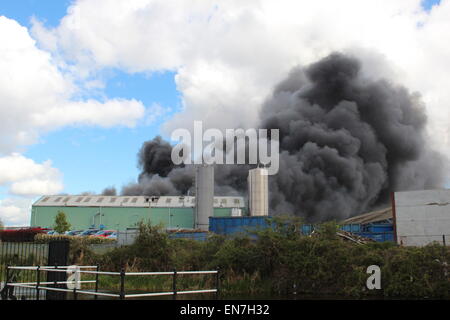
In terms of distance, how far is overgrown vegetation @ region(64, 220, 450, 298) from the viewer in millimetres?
20031

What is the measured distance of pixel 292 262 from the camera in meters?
22.3

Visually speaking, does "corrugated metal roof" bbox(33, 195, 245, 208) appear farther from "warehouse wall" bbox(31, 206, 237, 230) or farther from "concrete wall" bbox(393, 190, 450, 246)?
"concrete wall" bbox(393, 190, 450, 246)

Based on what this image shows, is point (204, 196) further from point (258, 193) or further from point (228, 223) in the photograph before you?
point (228, 223)

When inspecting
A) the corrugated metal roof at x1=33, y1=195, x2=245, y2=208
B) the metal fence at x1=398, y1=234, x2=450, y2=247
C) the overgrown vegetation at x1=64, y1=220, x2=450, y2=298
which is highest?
the corrugated metal roof at x1=33, y1=195, x2=245, y2=208

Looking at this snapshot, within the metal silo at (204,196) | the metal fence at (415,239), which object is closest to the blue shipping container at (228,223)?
the metal silo at (204,196)

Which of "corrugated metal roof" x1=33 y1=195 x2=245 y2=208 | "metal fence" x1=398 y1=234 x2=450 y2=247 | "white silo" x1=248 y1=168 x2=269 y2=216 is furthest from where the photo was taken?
"corrugated metal roof" x1=33 y1=195 x2=245 y2=208

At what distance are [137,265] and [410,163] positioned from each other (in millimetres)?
69759

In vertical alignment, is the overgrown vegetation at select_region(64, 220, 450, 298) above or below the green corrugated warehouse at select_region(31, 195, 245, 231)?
below

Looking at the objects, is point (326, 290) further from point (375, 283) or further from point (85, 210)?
point (85, 210)

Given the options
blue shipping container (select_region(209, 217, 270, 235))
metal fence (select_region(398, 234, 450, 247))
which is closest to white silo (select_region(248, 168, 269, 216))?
blue shipping container (select_region(209, 217, 270, 235))

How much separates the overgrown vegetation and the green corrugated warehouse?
2889 centimetres

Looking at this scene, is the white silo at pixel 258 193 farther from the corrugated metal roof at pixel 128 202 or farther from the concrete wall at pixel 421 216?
the concrete wall at pixel 421 216

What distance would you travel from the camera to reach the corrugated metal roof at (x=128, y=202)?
5644cm
